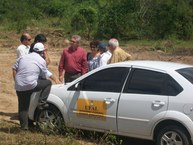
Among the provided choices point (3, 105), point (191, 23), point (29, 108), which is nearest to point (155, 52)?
point (191, 23)

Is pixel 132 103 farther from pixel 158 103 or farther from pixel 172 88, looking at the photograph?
pixel 172 88

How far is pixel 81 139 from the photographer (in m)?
8.37

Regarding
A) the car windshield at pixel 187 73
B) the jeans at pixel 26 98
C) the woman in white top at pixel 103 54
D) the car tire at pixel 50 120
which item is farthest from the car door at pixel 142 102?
the woman in white top at pixel 103 54

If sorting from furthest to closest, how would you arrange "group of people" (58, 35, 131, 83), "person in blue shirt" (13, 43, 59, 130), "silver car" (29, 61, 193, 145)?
"group of people" (58, 35, 131, 83) < "person in blue shirt" (13, 43, 59, 130) < "silver car" (29, 61, 193, 145)

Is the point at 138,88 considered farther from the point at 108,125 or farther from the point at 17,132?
the point at 17,132

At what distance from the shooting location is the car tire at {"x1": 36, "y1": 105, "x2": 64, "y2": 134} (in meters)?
8.29

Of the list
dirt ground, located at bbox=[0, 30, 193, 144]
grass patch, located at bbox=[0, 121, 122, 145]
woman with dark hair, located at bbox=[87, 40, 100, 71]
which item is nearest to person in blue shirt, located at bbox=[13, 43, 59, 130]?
grass patch, located at bbox=[0, 121, 122, 145]

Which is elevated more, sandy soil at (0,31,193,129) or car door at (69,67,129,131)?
car door at (69,67,129,131)

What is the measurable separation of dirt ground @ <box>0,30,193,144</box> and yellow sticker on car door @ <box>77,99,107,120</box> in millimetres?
2211

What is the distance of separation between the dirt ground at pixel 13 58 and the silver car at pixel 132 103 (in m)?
2.01

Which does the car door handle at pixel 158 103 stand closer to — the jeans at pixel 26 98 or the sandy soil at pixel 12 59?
the jeans at pixel 26 98

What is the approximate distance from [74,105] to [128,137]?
3.40ft

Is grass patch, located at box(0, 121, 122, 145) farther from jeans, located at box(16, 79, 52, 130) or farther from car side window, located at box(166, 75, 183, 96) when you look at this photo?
car side window, located at box(166, 75, 183, 96)

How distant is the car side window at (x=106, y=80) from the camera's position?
8.02 meters
